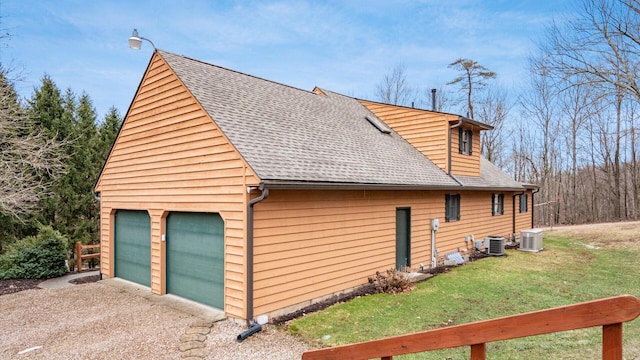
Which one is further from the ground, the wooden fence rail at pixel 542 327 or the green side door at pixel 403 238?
the wooden fence rail at pixel 542 327

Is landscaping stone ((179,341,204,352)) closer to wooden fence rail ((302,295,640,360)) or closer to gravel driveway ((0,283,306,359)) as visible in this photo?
gravel driveway ((0,283,306,359))

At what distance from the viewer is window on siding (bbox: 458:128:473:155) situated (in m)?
13.0

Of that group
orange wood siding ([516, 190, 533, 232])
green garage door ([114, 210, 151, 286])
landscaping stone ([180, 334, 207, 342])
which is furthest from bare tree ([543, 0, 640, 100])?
green garage door ([114, 210, 151, 286])

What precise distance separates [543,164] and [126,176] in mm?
30390

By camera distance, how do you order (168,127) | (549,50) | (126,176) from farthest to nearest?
(549,50) → (126,176) → (168,127)

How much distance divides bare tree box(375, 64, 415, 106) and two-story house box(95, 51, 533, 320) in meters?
16.4

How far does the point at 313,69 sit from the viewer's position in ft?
95.6

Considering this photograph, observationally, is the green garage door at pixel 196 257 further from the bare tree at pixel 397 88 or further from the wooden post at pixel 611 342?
the bare tree at pixel 397 88

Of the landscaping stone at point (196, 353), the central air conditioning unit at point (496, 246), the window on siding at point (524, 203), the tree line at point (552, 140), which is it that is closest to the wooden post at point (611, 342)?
the landscaping stone at point (196, 353)

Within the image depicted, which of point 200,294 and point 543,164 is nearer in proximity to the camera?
point 200,294

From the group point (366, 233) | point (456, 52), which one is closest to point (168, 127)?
point (366, 233)

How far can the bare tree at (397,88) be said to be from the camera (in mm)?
27922

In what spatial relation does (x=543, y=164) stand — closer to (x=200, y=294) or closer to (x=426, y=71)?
(x=426, y=71)

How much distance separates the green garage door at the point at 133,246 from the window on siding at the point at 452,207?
29.5 ft
